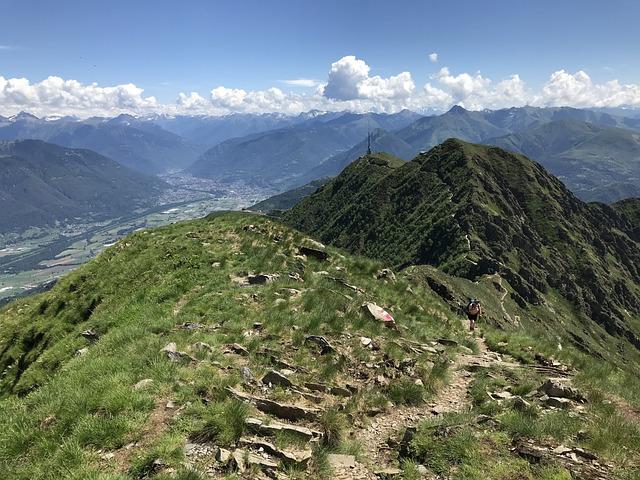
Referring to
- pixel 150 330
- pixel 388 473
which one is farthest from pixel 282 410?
pixel 150 330

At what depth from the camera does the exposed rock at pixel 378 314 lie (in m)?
18.2

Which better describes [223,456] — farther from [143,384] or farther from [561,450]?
[561,450]

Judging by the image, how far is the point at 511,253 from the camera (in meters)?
161

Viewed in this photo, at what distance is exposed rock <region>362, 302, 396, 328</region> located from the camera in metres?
18.2

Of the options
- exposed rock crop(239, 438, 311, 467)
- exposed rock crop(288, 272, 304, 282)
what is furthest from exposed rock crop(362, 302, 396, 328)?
exposed rock crop(239, 438, 311, 467)

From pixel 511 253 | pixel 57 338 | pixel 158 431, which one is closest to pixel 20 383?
pixel 57 338

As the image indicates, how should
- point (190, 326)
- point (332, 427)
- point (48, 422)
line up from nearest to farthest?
point (48, 422), point (332, 427), point (190, 326)

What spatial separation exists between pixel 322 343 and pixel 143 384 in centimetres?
643

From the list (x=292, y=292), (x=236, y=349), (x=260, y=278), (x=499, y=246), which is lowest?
(x=499, y=246)

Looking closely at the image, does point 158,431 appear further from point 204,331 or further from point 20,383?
point 20,383

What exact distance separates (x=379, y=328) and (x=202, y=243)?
1577 cm

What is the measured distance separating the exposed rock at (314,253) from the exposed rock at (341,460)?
1838cm

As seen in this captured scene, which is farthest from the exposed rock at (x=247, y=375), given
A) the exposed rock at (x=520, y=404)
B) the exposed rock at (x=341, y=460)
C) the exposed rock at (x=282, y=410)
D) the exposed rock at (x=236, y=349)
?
the exposed rock at (x=520, y=404)

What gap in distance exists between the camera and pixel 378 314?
61.0 feet
